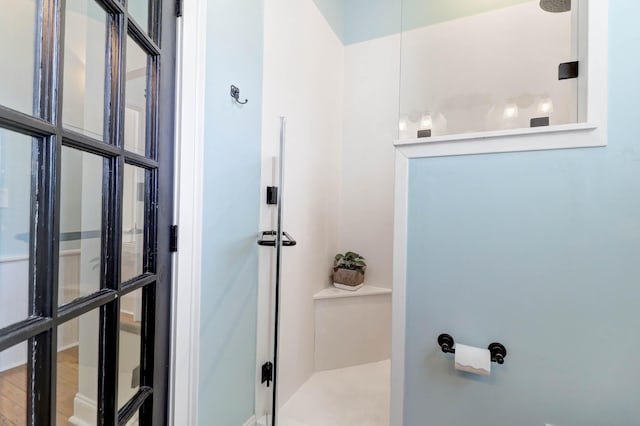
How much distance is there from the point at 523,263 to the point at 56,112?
1.46 metres

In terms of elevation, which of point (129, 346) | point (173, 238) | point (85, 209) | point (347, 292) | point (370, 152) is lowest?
point (347, 292)

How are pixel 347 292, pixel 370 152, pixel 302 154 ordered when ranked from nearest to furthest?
pixel 302 154 → pixel 347 292 → pixel 370 152

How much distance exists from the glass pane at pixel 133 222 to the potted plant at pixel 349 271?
1.76 m

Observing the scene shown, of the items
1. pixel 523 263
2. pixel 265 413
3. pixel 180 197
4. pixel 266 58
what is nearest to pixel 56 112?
pixel 180 197

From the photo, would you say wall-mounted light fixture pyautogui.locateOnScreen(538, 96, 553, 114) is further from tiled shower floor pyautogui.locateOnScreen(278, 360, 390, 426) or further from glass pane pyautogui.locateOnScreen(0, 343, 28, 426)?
tiled shower floor pyautogui.locateOnScreen(278, 360, 390, 426)

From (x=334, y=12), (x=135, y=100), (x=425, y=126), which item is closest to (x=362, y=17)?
(x=334, y=12)

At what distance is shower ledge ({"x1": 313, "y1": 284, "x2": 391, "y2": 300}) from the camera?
2254mm

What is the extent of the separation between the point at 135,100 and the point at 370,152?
207cm

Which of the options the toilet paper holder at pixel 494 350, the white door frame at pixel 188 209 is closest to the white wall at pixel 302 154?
the white door frame at pixel 188 209

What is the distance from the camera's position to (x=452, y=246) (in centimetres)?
118

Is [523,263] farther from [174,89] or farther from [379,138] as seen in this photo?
[379,138]

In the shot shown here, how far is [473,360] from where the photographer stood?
1.07 m

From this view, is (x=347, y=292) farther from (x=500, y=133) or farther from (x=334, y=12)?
(x=334, y=12)

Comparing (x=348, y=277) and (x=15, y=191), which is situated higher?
(x=15, y=191)
